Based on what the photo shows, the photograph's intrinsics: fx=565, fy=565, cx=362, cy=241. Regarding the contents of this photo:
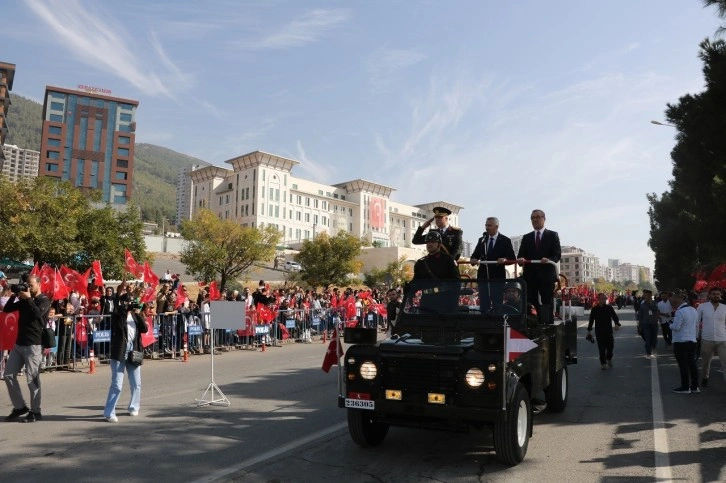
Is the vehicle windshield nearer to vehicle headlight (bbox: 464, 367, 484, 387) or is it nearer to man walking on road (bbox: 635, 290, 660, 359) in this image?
vehicle headlight (bbox: 464, 367, 484, 387)

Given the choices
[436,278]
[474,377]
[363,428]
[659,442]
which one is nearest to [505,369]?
[474,377]

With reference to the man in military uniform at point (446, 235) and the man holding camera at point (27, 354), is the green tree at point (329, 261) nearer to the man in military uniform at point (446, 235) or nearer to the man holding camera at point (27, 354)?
the man in military uniform at point (446, 235)

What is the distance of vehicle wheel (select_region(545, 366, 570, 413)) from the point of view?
8180 millimetres

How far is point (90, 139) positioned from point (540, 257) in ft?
408

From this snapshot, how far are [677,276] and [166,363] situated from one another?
33979 millimetres

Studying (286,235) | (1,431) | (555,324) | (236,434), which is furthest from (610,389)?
(286,235)

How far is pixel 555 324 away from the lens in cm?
798

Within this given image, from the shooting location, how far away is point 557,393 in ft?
27.1

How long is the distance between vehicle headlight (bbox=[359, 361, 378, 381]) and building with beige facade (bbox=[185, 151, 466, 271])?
279ft

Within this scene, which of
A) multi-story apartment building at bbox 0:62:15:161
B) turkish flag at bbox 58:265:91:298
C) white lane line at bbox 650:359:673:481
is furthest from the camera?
multi-story apartment building at bbox 0:62:15:161

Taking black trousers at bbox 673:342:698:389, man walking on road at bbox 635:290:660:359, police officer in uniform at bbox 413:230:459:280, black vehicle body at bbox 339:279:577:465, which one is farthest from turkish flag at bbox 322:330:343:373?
man walking on road at bbox 635:290:660:359

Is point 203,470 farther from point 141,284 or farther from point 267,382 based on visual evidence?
point 141,284

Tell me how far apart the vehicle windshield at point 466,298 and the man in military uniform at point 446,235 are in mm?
752

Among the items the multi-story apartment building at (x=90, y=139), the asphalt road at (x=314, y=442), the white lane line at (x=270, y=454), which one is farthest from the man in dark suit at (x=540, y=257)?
the multi-story apartment building at (x=90, y=139)
